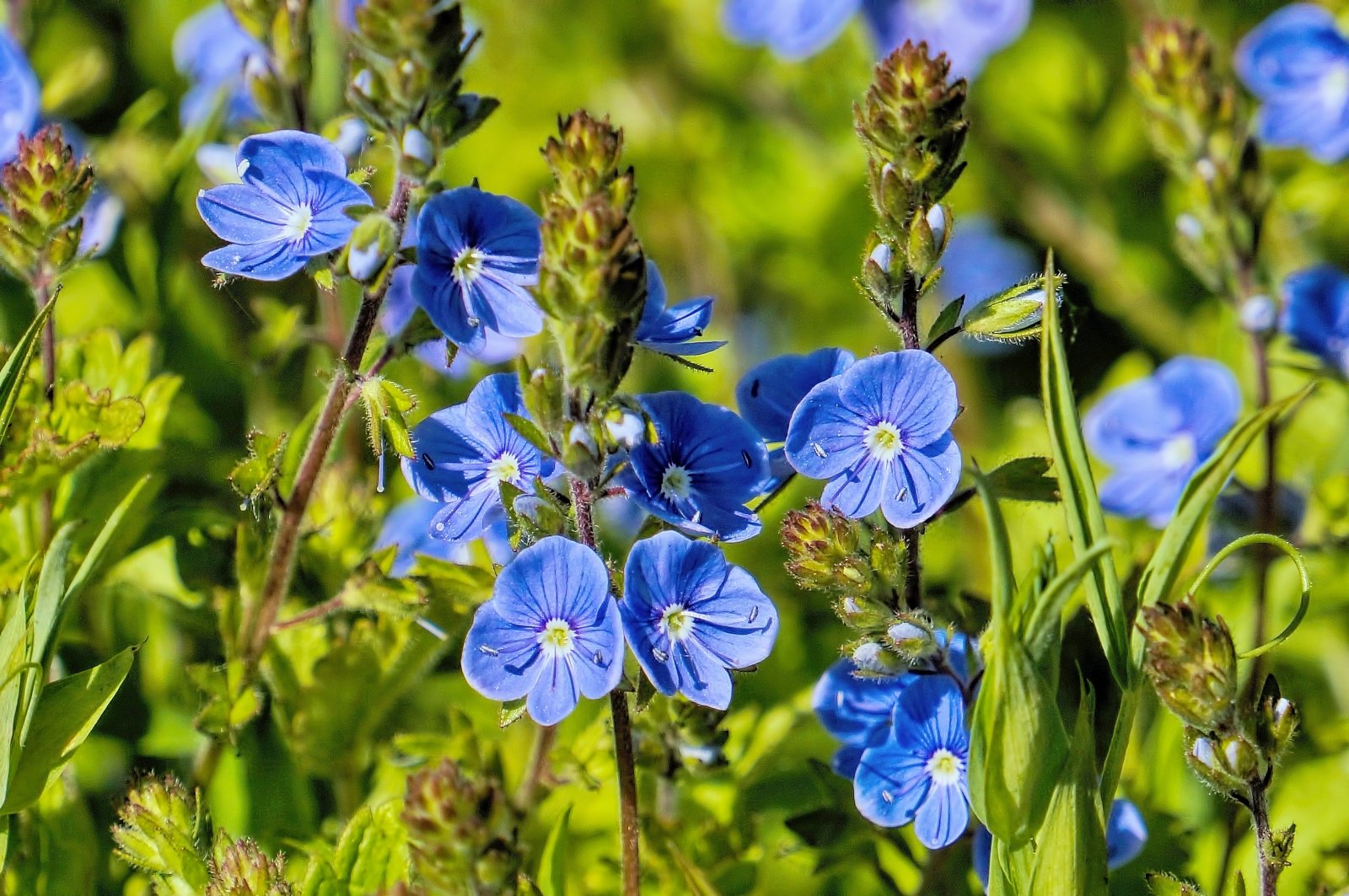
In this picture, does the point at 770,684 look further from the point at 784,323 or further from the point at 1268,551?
the point at 784,323

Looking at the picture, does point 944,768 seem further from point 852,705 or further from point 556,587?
point 556,587

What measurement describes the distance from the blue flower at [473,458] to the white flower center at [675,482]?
129 millimetres

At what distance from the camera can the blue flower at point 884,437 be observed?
138 cm

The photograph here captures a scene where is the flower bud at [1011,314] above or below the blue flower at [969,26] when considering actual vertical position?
below

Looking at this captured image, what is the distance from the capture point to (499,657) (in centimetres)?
135

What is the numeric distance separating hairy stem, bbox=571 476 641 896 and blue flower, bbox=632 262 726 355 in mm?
165

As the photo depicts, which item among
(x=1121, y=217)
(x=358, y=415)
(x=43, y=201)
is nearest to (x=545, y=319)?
(x=43, y=201)

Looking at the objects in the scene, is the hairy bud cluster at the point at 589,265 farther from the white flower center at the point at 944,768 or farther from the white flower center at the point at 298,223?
the white flower center at the point at 944,768

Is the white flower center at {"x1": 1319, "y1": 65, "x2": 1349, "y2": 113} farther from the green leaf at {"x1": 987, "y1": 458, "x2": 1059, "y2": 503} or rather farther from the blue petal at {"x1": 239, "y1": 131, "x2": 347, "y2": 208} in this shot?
the blue petal at {"x1": 239, "y1": 131, "x2": 347, "y2": 208}

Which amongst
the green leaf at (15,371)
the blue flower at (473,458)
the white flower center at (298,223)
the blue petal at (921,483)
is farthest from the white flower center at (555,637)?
the green leaf at (15,371)

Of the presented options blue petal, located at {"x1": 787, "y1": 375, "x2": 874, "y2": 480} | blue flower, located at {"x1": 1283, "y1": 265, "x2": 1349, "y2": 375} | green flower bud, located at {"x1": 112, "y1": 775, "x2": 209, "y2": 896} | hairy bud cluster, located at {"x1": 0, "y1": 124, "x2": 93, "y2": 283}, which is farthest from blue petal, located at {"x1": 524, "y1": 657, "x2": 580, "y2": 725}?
blue flower, located at {"x1": 1283, "y1": 265, "x2": 1349, "y2": 375}

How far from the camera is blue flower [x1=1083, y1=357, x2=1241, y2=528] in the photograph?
85.5 inches

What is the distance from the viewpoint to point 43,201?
Answer: 156cm

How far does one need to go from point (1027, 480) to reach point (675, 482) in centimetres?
39
